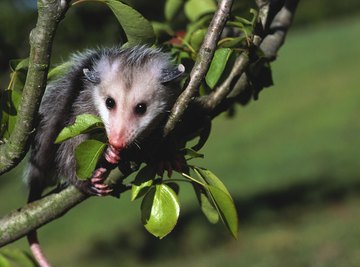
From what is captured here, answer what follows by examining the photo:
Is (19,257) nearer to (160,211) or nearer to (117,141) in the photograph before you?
(117,141)

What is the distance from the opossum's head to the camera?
6.44ft

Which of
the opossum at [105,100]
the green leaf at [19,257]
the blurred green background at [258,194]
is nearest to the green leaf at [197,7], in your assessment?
the opossum at [105,100]

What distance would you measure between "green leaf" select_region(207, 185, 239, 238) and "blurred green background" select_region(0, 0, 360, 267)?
1.12 meters

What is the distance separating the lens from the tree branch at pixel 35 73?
4.40ft

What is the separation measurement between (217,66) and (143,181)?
31 cm

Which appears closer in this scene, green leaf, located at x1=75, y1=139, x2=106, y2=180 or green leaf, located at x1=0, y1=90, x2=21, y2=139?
green leaf, located at x1=75, y1=139, x2=106, y2=180

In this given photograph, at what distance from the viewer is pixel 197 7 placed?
7.77ft

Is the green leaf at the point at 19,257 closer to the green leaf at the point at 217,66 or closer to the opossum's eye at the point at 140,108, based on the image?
the opossum's eye at the point at 140,108

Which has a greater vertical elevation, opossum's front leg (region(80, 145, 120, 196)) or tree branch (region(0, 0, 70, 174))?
tree branch (region(0, 0, 70, 174))

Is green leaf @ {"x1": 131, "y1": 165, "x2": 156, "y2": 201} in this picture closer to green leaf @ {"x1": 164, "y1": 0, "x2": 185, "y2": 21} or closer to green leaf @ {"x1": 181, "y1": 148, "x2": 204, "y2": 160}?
green leaf @ {"x1": 181, "y1": 148, "x2": 204, "y2": 160}

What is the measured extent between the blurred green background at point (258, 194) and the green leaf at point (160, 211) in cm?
100

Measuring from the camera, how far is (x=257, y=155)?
35.5ft

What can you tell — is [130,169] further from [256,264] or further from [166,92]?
[256,264]

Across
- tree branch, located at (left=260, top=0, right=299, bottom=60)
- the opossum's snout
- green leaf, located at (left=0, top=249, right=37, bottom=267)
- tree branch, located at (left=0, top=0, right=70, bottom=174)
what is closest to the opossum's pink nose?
the opossum's snout
